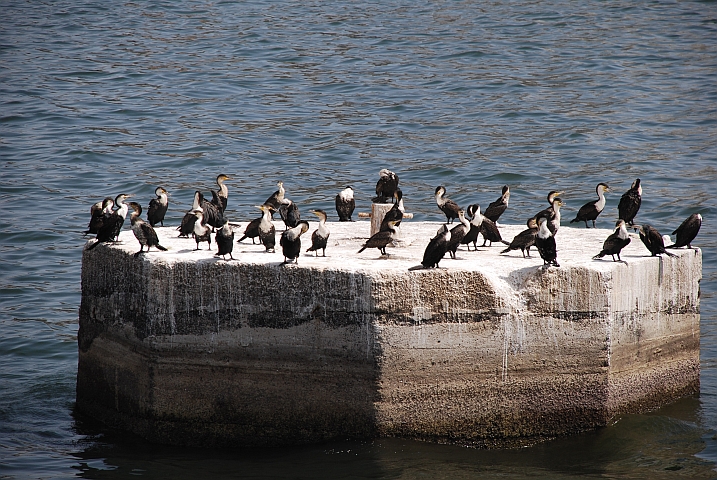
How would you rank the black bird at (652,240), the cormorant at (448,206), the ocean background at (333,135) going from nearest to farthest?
1. the ocean background at (333,135)
2. the black bird at (652,240)
3. the cormorant at (448,206)

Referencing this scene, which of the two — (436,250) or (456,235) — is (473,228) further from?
(436,250)

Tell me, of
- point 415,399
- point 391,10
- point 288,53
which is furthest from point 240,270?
point 391,10

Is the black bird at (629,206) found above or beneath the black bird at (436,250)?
above

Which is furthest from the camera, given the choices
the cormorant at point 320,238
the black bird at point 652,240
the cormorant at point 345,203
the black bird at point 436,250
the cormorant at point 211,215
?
the cormorant at point 345,203

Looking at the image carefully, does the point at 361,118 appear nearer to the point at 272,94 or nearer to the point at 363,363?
the point at 272,94

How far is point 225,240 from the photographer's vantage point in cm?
941

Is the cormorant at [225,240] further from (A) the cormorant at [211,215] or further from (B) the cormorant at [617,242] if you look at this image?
(B) the cormorant at [617,242]

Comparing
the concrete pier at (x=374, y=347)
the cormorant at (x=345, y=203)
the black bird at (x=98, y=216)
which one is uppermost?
the cormorant at (x=345, y=203)

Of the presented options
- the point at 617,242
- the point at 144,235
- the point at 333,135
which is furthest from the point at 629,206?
the point at 333,135

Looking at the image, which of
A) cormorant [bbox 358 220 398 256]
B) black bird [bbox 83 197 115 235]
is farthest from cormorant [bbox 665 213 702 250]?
black bird [bbox 83 197 115 235]

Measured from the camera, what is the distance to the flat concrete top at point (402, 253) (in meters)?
9.43

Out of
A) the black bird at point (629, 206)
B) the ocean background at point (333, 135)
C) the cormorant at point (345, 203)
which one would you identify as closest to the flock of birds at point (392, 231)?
the black bird at point (629, 206)

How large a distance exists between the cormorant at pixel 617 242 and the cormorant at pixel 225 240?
3786 millimetres

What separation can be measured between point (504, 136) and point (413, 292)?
53.4 ft
